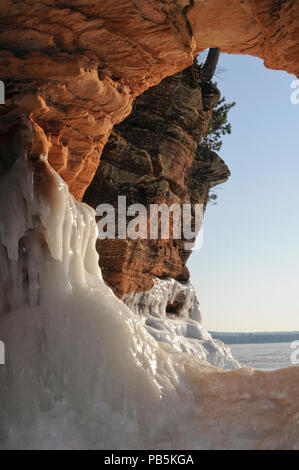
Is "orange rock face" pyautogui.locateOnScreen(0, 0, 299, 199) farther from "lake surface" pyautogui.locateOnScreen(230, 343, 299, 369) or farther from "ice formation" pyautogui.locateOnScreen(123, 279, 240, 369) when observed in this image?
"lake surface" pyautogui.locateOnScreen(230, 343, 299, 369)

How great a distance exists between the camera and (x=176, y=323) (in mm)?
11562

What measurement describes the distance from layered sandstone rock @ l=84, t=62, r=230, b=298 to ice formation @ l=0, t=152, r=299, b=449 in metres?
5.46

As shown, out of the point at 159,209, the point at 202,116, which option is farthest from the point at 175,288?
the point at 202,116

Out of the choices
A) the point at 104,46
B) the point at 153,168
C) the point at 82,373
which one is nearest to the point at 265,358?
the point at 153,168

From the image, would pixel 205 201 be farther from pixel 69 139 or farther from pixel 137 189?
pixel 69 139

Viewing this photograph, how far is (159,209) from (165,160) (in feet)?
4.63

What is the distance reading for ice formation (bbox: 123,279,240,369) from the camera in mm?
10344

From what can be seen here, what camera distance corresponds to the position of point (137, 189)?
36.3 feet

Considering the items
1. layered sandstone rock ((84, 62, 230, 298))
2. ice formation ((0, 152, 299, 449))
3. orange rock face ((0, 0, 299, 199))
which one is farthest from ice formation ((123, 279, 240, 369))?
orange rock face ((0, 0, 299, 199))

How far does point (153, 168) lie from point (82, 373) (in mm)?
7913

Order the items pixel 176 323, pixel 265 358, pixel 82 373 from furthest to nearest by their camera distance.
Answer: pixel 265 358 < pixel 176 323 < pixel 82 373

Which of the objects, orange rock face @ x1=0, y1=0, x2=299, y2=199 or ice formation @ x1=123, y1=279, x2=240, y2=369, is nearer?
orange rock face @ x1=0, y1=0, x2=299, y2=199

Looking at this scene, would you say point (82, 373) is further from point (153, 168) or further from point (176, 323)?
point (153, 168)

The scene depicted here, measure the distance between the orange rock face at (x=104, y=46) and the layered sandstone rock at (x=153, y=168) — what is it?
17.2 ft
